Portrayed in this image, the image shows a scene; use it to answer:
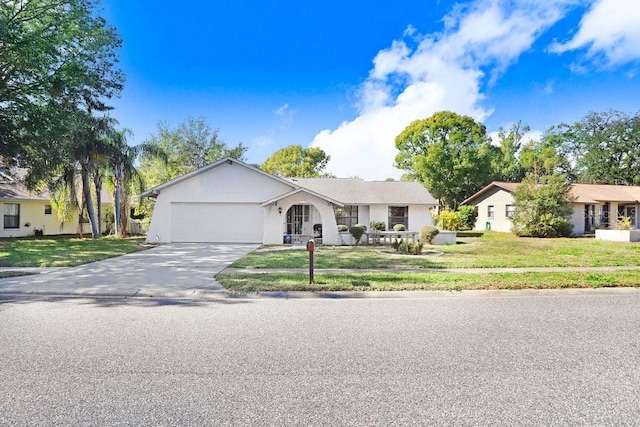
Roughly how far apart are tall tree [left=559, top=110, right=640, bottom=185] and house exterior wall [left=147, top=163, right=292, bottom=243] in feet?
143

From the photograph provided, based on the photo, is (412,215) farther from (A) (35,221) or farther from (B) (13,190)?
(B) (13,190)

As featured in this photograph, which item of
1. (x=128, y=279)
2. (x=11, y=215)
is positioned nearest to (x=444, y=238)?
(x=128, y=279)

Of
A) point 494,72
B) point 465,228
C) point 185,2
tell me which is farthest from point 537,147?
point 185,2

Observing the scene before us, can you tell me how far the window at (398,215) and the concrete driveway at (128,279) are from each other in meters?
14.1

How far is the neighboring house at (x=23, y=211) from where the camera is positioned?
22.3 m

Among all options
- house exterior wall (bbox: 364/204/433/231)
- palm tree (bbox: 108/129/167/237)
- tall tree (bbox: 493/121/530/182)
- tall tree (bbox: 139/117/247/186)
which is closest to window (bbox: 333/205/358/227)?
house exterior wall (bbox: 364/204/433/231)

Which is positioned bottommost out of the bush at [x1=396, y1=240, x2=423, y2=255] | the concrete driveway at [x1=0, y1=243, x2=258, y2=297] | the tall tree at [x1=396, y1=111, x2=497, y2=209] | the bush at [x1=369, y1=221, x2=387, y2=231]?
the concrete driveway at [x1=0, y1=243, x2=258, y2=297]

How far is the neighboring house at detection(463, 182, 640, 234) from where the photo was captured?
26734mm

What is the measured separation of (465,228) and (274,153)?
28.1m

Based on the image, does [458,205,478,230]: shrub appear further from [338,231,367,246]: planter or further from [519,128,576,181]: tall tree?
[338,231,367,246]: planter

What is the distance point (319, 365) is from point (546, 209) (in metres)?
25.3

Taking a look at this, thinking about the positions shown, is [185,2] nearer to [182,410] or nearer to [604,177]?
[182,410]

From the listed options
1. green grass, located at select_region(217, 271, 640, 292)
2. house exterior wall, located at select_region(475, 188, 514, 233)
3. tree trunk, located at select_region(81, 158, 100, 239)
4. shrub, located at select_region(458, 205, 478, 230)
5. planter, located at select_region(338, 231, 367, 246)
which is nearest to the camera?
green grass, located at select_region(217, 271, 640, 292)

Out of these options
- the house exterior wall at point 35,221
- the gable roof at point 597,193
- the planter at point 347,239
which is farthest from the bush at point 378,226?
the house exterior wall at point 35,221
